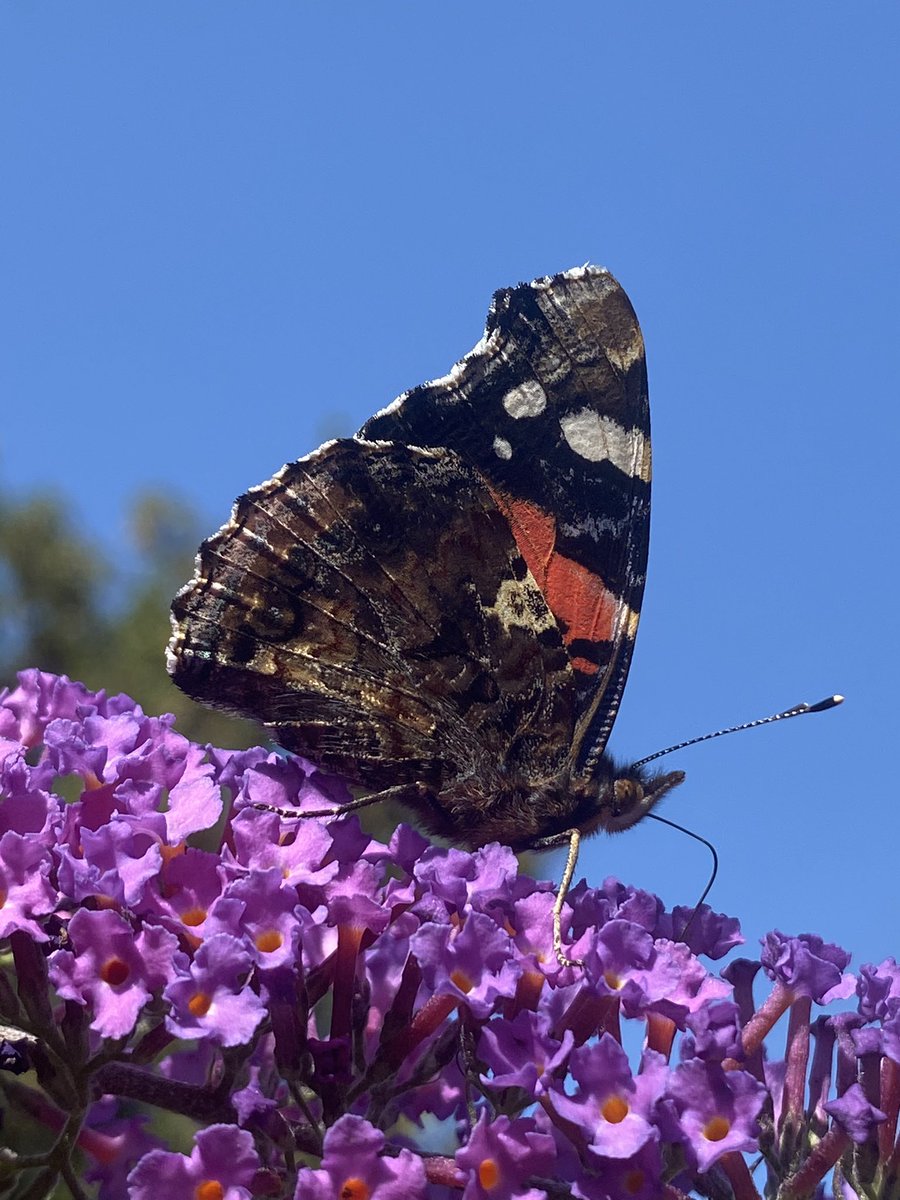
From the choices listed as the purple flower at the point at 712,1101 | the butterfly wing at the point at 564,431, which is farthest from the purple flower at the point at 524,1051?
the butterfly wing at the point at 564,431

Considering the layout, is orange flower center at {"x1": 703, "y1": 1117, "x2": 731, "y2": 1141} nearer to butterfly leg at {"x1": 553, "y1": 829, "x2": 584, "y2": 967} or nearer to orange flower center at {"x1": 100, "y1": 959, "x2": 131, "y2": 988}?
butterfly leg at {"x1": 553, "y1": 829, "x2": 584, "y2": 967}

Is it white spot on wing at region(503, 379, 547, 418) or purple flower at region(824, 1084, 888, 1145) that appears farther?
white spot on wing at region(503, 379, 547, 418)

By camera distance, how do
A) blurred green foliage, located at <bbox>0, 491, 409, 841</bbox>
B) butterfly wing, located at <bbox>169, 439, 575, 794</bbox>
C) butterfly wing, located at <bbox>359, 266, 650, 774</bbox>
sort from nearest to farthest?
butterfly wing, located at <bbox>169, 439, 575, 794</bbox>
butterfly wing, located at <bbox>359, 266, 650, 774</bbox>
blurred green foliage, located at <bbox>0, 491, 409, 841</bbox>

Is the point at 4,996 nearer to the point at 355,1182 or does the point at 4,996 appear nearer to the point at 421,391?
the point at 355,1182

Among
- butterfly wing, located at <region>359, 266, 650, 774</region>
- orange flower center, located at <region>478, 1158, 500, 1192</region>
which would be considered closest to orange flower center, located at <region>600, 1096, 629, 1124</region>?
orange flower center, located at <region>478, 1158, 500, 1192</region>

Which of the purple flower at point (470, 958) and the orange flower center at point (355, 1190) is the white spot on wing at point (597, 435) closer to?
the purple flower at point (470, 958)

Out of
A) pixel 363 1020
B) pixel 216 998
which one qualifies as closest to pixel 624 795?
pixel 363 1020

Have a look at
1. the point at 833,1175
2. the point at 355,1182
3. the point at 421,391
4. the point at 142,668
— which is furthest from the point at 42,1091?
the point at 142,668

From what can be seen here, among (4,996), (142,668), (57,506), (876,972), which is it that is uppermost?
(57,506)
